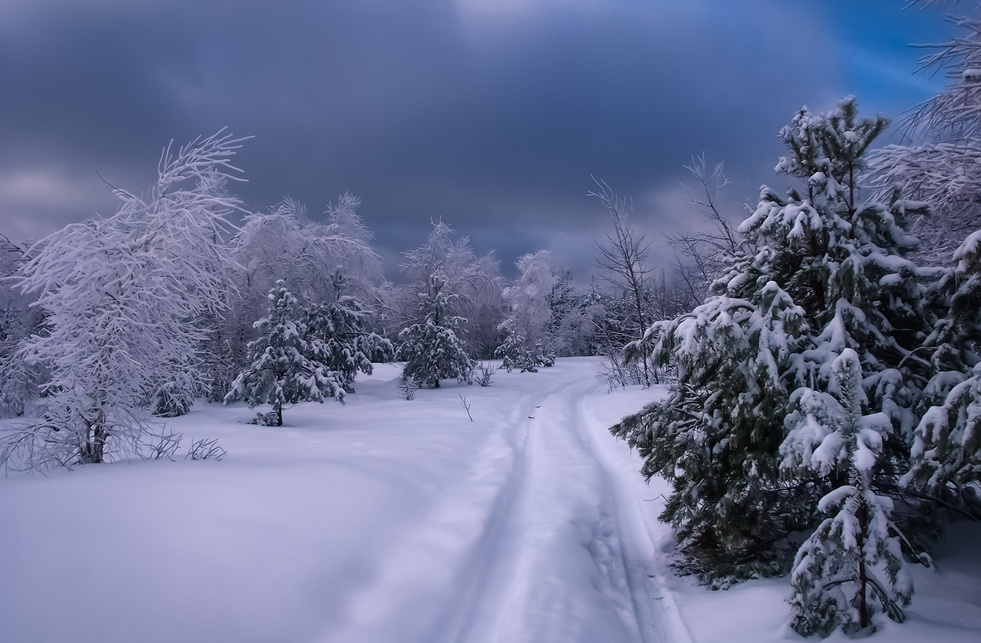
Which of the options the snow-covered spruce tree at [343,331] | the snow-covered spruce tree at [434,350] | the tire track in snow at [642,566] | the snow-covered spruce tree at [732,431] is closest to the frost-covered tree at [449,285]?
the snow-covered spruce tree at [434,350]

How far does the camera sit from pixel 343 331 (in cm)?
2255

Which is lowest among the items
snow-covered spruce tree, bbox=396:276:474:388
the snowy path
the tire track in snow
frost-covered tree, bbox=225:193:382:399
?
the tire track in snow

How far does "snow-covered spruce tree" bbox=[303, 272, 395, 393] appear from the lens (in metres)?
21.9

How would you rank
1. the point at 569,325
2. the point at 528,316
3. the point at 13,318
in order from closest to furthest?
the point at 13,318, the point at 528,316, the point at 569,325

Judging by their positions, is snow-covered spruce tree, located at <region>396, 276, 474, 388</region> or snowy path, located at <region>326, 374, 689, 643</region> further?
snow-covered spruce tree, located at <region>396, 276, 474, 388</region>

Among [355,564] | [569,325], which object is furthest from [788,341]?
[569,325]

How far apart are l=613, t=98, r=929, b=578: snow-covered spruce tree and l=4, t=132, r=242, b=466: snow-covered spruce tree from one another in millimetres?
6262

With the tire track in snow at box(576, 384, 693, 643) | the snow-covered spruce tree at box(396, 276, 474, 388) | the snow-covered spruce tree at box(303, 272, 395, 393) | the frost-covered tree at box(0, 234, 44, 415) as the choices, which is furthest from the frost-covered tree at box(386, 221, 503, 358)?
the tire track in snow at box(576, 384, 693, 643)

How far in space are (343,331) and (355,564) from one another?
18.7m

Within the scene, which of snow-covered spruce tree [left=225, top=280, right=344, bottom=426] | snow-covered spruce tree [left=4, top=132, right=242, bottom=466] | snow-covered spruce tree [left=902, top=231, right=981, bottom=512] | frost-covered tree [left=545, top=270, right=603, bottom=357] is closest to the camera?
snow-covered spruce tree [left=902, top=231, right=981, bottom=512]

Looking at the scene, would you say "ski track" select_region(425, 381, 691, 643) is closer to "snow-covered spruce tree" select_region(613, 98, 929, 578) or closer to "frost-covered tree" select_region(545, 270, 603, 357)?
"snow-covered spruce tree" select_region(613, 98, 929, 578)

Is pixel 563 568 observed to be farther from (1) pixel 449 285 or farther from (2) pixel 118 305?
(1) pixel 449 285

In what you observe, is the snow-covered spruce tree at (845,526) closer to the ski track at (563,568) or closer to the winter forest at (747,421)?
the winter forest at (747,421)

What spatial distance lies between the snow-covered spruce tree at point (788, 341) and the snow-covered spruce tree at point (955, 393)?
0.80ft
